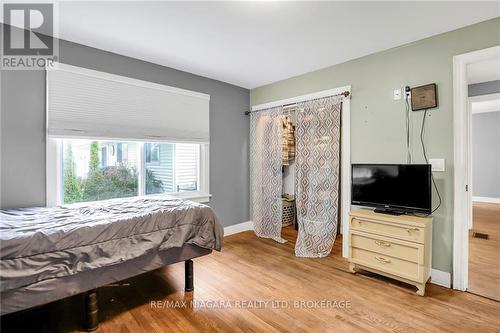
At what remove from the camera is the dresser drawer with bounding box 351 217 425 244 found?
2.28 m

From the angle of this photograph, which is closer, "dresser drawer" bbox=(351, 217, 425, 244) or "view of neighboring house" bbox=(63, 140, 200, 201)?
"dresser drawer" bbox=(351, 217, 425, 244)

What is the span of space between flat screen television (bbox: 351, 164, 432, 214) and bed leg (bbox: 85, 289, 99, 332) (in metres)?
2.59

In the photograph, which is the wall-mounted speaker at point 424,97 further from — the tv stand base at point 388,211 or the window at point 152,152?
the window at point 152,152

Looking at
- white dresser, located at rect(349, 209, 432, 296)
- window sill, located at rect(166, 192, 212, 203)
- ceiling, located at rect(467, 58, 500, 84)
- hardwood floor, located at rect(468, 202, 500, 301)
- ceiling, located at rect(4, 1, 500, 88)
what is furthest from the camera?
window sill, located at rect(166, 192, 212, 203)

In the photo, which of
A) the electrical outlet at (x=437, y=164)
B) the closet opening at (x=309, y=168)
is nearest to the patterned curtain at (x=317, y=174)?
the closet opening at (x=309, y=168)

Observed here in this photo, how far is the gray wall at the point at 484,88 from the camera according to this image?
150 inches

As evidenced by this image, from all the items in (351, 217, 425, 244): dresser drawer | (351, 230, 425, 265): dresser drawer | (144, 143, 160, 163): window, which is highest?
(144, 143, 160, 163): window

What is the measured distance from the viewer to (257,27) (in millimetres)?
2346

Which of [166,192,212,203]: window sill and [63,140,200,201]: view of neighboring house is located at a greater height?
[63,140,200,201]: view of neighboring house

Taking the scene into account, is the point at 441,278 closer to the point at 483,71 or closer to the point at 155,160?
the point at 483,71

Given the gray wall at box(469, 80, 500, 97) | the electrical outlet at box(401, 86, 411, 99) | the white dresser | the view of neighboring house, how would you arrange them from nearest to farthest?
the white dresser < the electrical outlet at box(401, 86, 411, 99) < the view of neighboring house < the gray wall at box(469, 80, 500, 97)

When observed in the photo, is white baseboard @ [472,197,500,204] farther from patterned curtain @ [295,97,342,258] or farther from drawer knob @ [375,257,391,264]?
drawer knob @ [375,257,391,264]
